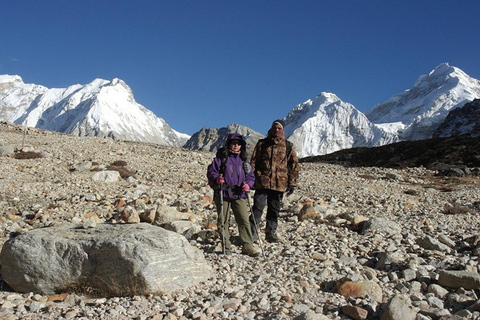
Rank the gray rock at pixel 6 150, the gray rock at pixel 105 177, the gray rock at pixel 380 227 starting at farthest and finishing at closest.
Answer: the gray rock at pixel 6 150 < the gray rock at pixel 105 177 < the gray rock at pixel 380 227

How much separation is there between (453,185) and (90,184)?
16.4m

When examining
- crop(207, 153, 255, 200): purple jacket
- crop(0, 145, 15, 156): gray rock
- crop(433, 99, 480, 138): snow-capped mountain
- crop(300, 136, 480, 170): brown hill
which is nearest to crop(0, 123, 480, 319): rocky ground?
crop(207, 153, 255, 200): purple jacket

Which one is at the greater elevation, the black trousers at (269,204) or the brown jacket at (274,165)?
the brown jacket at (274,165)

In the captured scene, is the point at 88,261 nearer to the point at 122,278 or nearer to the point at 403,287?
the point at 122,278

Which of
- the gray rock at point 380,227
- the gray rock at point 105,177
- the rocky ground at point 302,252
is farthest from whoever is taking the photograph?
the gray rock at point 105,177

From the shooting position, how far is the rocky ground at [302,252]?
16.2 ft

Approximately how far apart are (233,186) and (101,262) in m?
2.72

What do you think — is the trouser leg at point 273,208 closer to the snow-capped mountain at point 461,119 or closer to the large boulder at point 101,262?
the large boulder at point 101,262

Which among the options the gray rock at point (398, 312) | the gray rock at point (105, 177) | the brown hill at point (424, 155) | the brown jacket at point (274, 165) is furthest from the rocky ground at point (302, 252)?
the brown hill at point (424, 155)

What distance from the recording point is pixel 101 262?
17.9ft

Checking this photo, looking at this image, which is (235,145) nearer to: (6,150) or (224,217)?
(224,217)

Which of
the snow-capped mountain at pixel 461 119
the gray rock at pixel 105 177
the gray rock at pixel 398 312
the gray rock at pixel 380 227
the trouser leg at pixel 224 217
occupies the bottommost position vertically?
the gray rock at pixel 398 312

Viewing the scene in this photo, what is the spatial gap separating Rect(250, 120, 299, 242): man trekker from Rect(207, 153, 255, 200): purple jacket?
613 millimetres

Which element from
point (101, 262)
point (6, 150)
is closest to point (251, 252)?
point (101, 262)
